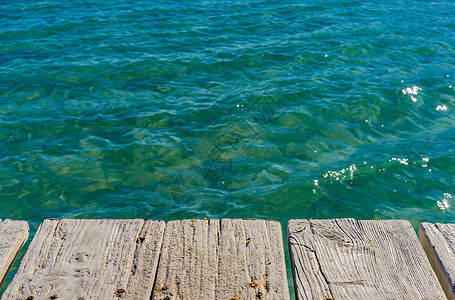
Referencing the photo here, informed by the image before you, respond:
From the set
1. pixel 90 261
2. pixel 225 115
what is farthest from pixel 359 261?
pixel 225 115

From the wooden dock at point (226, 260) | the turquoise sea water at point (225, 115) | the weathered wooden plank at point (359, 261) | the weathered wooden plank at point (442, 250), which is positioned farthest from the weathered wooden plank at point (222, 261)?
the turquoise sea water at point (225, 115)

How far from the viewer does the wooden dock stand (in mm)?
2174

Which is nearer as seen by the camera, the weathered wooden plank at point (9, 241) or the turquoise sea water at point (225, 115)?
the weathered wooden plank at point (9, 241)

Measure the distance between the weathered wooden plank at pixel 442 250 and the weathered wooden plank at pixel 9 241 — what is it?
2.48 meters

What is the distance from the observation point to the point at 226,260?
7.73 feet

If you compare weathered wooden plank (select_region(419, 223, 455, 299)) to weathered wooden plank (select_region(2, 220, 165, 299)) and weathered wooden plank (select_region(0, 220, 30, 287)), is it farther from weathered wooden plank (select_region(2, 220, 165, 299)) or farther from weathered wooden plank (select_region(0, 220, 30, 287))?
weathered wooden plank (select_region(0, 220, 30, 287))

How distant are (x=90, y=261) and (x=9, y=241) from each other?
1.79ft

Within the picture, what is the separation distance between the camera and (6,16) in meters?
11.1

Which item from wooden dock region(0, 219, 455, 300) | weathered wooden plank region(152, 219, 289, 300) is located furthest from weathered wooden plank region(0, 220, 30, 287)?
weathered wooden plank region(152, 219, 289, 300)

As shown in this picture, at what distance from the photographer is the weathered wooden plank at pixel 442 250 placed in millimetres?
2215

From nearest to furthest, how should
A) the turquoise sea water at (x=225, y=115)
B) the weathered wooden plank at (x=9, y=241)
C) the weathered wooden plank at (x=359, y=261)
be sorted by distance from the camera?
the weathered wooden plank at (x=359, y=261) < the weathered wooden plank at (x=9, y=241) < the turquoise sea water at (x=225, y=115)

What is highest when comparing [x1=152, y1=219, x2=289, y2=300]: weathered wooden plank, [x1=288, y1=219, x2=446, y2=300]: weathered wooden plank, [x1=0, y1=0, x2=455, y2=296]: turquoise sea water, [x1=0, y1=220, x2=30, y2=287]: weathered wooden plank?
[x1=288, y1=219, x2=446, y2=300]: weathered wooden plank

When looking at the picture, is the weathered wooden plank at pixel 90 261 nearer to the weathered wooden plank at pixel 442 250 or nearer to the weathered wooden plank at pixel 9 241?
the weathered wooden plank at pixel 9 241

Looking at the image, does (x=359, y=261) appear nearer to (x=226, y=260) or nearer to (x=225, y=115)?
(x=226, y=260)
